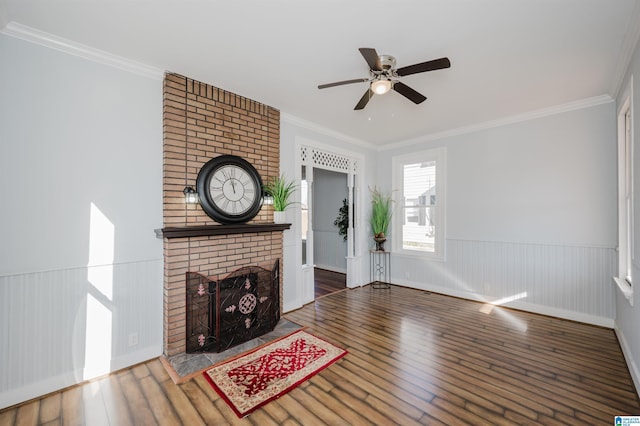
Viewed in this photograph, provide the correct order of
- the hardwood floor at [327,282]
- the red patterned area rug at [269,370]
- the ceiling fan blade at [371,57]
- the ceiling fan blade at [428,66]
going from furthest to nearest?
the hardwood floor at [327,282], the red patterned area rug at [269,370], the ceiling fan blade at [428,66], the ceiling fan blade at [371,57]

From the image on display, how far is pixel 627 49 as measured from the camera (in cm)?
227

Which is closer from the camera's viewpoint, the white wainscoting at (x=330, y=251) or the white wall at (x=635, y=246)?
the white wall at (x=635, y=246)

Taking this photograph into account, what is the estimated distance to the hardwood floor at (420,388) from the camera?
188 centimetres

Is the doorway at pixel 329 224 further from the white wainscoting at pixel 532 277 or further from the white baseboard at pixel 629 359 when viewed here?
the white baseboard at pixel 629 359

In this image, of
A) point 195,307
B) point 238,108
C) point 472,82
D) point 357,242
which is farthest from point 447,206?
point 195,307

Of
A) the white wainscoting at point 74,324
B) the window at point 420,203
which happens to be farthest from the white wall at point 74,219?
the window at point 420,203

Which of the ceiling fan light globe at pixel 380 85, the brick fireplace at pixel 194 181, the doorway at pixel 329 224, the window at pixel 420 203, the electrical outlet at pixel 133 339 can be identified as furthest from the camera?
the doorway at pixel 329 224

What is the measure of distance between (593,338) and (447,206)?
7.83 feet

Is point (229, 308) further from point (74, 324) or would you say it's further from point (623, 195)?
point (623, 195)

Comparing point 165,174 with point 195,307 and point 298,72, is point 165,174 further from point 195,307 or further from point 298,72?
point 298,72

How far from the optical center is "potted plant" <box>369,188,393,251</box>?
16.8 feet

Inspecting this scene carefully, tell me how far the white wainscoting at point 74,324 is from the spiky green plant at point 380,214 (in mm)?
3665

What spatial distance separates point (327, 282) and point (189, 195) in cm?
357

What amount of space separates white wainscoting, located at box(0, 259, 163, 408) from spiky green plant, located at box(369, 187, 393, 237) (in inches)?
144
